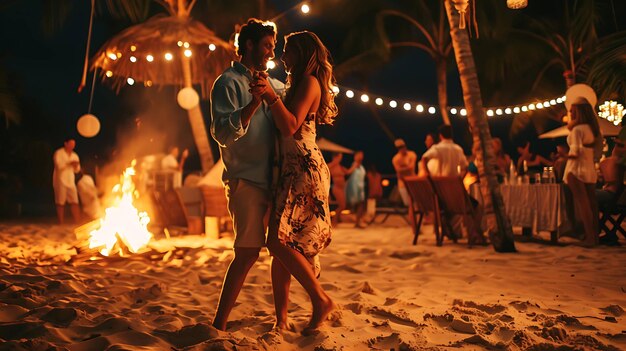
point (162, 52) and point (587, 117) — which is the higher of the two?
point (162, 52)

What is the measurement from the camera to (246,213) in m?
2.89

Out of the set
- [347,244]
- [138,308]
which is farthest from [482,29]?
[138,308]

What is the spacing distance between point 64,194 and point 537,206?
9104mm

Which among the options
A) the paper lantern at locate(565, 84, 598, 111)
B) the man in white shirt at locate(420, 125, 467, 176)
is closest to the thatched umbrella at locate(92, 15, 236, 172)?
the man in white shirt at locate(420, 125, 467, 176)

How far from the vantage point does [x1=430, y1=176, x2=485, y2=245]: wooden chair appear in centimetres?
718

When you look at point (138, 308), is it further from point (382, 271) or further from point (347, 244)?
point (347, 244)

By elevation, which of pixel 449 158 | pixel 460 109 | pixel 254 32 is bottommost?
pixel 449 158

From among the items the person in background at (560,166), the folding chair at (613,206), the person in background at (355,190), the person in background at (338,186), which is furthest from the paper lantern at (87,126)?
the folding chair at (613,206)

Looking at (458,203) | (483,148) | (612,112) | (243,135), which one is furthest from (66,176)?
(612,112)

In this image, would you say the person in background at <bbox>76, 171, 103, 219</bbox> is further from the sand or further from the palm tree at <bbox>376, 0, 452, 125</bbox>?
the palm tree at <bbox>376, 0, 452, 125</bbox>

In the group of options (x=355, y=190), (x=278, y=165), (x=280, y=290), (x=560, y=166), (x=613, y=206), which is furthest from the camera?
(x=355, y=190)

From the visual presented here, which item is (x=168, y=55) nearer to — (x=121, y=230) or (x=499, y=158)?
(x=121, y=230)

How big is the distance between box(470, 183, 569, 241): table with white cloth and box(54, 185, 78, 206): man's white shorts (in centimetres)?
812

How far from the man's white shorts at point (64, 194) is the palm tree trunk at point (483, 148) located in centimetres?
857
